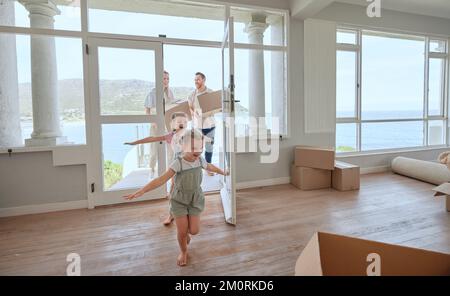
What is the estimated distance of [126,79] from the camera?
130 inches

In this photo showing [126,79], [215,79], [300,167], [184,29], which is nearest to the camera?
[126,79]

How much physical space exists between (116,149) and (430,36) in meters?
6.08

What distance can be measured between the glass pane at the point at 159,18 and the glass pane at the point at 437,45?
4433 millimetres

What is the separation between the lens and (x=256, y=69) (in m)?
3.98

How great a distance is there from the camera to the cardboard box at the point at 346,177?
3.72 metres

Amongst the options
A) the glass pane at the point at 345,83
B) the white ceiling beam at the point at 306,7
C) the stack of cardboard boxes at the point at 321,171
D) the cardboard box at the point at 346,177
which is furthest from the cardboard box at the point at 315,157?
the white ceiling beam at the point at 306,7

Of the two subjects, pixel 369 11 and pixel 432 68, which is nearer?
pixel 369 11

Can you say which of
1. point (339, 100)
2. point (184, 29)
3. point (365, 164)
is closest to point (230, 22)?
point (184, 29)

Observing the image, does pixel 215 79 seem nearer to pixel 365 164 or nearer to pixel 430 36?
pixel 365 164

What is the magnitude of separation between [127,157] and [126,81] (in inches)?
37.3

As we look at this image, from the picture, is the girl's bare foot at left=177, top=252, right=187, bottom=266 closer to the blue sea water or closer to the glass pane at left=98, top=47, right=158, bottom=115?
the blue sea water

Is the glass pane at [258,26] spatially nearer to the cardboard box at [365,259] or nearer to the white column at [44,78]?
the white column at [44,78]

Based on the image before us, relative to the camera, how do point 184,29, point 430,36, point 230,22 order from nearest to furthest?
point 230,22
point 184,29
point 430,36

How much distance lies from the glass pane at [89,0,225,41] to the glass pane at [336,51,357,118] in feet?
7.26
